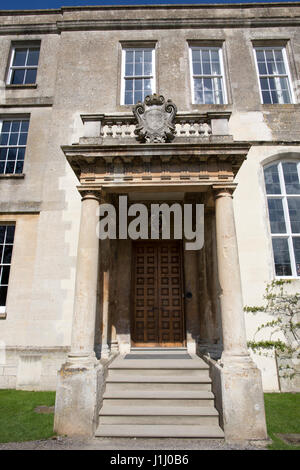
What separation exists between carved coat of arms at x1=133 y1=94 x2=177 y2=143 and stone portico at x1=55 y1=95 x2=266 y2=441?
27 mm

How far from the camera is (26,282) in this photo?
313 inches

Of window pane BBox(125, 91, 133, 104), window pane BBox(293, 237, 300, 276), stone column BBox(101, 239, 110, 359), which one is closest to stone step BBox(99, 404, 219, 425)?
stone column BBox(101, 239, 110, 359)

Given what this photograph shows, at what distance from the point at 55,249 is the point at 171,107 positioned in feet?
16.2

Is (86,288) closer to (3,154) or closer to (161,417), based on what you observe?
(161,417)

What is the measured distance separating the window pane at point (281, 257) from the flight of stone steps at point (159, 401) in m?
3.72

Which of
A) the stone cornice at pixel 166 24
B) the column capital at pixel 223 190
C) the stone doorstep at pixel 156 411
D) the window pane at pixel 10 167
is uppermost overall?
the stone cornice at pixel 166 24

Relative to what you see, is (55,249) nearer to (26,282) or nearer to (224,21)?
(26,282)

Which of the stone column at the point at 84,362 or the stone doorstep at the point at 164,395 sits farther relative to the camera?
the stone doorstep at the point at 164,395

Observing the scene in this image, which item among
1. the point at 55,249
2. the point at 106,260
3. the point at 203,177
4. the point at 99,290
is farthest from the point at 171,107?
the point at 55,249

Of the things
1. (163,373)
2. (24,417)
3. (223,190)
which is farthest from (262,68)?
(24,417)

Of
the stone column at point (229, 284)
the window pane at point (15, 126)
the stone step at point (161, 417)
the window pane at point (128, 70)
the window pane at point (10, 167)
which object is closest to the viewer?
the stone step at point (161, 417)

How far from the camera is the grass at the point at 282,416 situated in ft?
13.3

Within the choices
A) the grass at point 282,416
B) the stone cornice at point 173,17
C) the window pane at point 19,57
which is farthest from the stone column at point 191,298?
the window pane at point 19,57

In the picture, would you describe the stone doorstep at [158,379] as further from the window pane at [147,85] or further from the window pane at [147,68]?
the window pane at [147,68]
